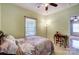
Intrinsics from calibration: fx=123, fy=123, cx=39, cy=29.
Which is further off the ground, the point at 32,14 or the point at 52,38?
the point at 32,14

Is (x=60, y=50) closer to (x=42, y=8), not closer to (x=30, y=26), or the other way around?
(x=30, y=26)

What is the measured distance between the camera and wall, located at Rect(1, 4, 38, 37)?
1715 mm

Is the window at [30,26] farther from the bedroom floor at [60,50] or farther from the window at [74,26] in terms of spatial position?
the window at [74,26]

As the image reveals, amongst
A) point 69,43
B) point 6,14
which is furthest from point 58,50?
point 6,14

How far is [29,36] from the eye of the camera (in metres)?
1.77

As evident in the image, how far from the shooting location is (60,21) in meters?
1.76

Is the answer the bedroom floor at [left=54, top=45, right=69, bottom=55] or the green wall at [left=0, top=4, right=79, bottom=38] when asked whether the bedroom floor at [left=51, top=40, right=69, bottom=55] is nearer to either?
the bedroom floor at [left=54, top=45, right=69, bottom=55]

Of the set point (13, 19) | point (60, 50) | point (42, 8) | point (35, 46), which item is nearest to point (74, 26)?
point (60, 50)

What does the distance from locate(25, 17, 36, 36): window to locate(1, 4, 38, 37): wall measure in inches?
2.1

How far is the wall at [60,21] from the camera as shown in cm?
175

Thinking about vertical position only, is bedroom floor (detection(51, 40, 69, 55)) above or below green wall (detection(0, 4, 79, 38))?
below

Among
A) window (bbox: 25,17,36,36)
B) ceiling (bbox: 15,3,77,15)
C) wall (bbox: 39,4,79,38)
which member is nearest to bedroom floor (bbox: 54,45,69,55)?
wall (bbox: 39,4,79,38)
